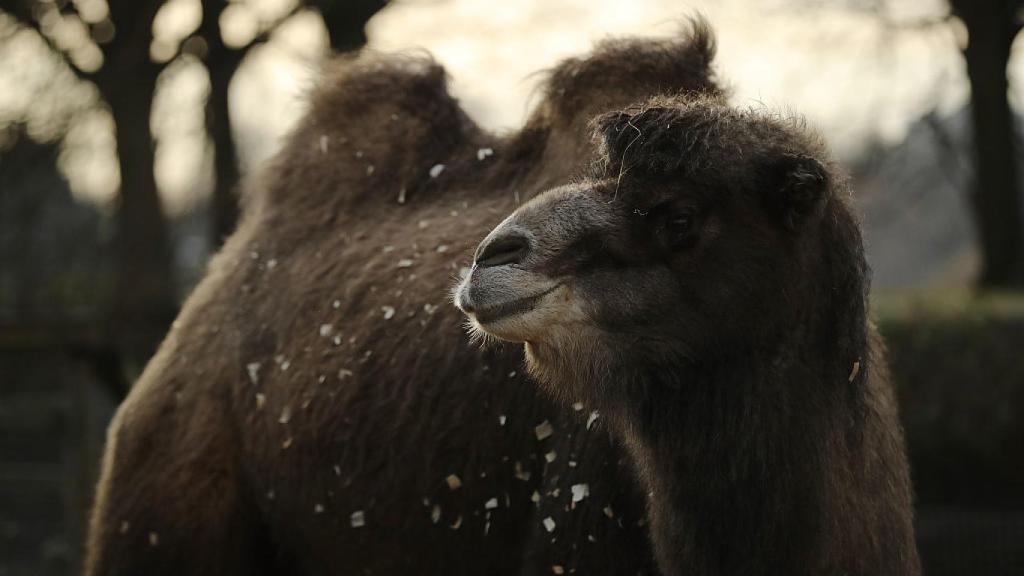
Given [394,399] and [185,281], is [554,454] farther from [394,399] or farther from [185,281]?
[185,281]

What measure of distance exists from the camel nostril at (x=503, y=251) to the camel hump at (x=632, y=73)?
132 centimetres

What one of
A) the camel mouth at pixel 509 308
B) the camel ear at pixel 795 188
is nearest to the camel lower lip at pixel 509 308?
the camel mouth at pixel 509 308

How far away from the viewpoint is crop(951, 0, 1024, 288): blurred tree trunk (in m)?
13.0

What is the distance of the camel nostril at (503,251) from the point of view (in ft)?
10.6

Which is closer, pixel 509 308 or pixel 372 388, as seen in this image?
pixel 509 308

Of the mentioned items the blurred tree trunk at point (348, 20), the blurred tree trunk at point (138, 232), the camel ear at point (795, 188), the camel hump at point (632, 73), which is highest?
the camel ear at point (795, 188)

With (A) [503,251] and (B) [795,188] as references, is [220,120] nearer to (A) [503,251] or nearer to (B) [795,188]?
(A) [503,251]

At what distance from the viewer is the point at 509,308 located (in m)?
3.23

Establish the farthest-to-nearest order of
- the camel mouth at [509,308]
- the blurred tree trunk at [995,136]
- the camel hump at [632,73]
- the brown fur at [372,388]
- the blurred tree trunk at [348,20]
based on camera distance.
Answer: the blurred tree trunk at [995,136], the blurred tree trunk at [348,20], the camel hump at [632,73], the brown fur at [372,388], the camel mouth at [509,308]

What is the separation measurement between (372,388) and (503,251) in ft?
4.64

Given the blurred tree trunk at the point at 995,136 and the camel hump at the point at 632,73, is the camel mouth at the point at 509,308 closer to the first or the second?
the camel hump at the point at 632,73

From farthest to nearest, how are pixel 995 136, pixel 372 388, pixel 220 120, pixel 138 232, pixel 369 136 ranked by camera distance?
pixel 995 136 < pixel 220 120 < pixel 138 232 < pixel 369 136 < pixel 372 388

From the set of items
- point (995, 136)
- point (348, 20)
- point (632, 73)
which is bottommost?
point (995, 136)

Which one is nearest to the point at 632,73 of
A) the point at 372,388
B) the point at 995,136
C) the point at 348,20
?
the point at 372,388
